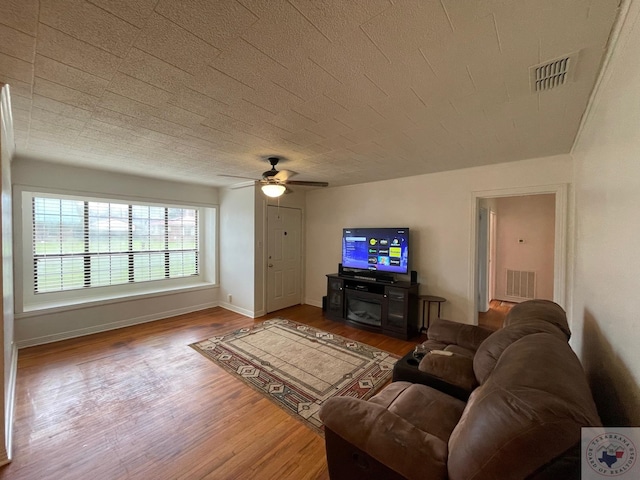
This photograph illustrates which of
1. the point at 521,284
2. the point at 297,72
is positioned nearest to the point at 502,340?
the point at 297,72

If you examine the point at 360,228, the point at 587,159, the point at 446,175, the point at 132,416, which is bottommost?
the point at 132,416

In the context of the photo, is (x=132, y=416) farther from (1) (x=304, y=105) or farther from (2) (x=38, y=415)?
(1) (x=304, y=105)

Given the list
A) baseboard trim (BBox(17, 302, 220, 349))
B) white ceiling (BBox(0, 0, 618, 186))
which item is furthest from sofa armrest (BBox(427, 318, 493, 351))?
Answer: baseboard trim (BBox(17, 302, 220, 349))

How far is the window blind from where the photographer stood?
3836 mm

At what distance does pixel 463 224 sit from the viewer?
12.3ft

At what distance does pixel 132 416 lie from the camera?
2.16 meters

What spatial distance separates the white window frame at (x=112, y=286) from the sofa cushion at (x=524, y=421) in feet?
16.2

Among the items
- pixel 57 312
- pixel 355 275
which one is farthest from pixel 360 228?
pixel 57 312

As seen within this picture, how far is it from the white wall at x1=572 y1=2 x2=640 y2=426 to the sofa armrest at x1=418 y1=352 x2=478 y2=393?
23.8 inches

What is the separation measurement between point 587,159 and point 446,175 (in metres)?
1.87

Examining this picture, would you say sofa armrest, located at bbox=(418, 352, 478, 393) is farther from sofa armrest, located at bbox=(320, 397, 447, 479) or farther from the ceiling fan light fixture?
the ceiling fan light fixture

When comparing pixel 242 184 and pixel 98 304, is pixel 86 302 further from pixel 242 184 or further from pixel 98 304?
pixel 242 184

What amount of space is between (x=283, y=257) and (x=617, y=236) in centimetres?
463

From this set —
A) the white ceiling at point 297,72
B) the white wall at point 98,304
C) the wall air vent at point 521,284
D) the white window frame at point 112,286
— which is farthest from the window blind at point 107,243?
the wall air vent at point 521,284
